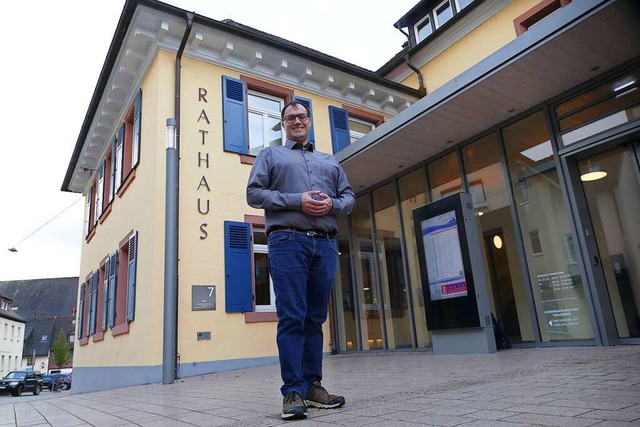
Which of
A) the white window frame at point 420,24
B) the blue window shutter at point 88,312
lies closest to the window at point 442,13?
the white window frame at point 420,24

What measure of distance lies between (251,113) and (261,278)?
345cm

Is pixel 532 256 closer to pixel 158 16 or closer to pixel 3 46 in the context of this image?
pixel 158 16

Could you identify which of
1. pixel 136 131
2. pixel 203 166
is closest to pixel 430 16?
pixel 203 166

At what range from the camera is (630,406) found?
2.09 meters

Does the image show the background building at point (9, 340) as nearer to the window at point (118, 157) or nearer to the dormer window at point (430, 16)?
the window at point (118, 157)

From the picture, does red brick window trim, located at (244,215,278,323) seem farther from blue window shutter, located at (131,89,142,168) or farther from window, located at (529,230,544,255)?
window, located at (529,230,544,255)

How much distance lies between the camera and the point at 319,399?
280 cm

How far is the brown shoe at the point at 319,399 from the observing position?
9.09 ft

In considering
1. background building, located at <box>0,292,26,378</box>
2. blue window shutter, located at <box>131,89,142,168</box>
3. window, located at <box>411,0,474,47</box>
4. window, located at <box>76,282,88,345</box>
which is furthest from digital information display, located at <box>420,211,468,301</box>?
background building, located at <box>0,292,26,378</box>

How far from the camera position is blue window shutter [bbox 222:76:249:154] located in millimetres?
9227

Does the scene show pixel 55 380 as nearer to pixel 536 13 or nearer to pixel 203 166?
pixel 203 166

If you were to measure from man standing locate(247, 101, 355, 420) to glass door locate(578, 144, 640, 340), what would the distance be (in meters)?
4.51

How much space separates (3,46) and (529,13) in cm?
1128

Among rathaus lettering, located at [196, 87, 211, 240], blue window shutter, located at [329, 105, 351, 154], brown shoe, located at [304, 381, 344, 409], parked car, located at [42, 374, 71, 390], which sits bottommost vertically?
parked car, located at [42, 374, 71, 390]
